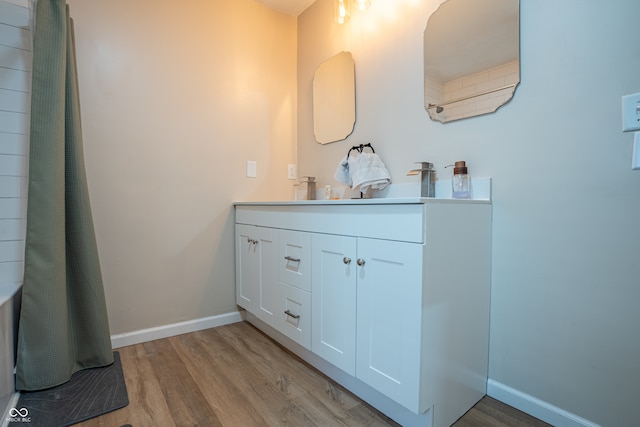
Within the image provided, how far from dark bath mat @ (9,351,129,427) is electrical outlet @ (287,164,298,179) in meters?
1.61

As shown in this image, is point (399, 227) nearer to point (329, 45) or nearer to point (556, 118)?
point (556, 118)

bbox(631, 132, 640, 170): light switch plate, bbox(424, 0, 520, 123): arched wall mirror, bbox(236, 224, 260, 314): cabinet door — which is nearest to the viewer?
bbox(631, 132, 640, 170): light switch plate

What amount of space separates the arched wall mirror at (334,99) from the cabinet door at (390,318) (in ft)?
3.53

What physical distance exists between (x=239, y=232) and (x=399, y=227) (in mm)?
1366

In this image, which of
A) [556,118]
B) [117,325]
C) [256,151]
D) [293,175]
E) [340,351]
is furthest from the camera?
[293,175]

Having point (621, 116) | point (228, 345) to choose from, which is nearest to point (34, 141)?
point (228, 345)

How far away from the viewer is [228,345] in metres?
1.89

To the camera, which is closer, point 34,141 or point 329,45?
point 34,141

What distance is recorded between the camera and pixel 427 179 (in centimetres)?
154

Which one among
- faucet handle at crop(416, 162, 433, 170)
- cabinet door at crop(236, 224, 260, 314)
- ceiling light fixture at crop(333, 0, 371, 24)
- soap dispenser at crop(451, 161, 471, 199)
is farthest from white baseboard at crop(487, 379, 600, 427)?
ceiling light fixture at crop(333, 0, 371, 24)

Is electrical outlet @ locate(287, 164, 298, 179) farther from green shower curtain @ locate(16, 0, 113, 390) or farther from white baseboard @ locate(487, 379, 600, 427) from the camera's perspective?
white baseboard @ locate(487, 379, 600, 427)

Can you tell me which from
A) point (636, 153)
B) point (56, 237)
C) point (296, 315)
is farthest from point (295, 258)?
point (636, 153)

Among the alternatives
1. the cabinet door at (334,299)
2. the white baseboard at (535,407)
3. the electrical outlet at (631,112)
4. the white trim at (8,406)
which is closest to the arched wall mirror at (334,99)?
the cabinet door at (334,299)

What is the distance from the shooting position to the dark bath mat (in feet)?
4.04
